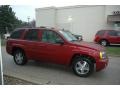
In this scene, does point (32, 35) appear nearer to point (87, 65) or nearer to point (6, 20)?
point (6, 20)

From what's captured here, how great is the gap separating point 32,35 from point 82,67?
2376 mm

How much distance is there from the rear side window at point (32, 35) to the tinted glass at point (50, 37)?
0.34 m

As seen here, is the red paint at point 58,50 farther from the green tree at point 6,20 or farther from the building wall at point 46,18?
the green tree at point 6,20

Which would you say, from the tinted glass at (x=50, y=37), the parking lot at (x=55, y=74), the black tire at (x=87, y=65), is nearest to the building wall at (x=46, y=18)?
the tinted glass at (x=50, y=37)

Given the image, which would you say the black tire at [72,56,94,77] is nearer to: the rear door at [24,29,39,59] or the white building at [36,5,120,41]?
the white building at [36,5,120,41]

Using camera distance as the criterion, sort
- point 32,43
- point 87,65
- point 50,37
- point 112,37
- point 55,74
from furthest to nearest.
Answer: point 112,37
point 32,43
point 50,37
point 55,74
point 87,65

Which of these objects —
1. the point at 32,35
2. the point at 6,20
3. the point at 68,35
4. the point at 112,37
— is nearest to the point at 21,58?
the point at 32,35

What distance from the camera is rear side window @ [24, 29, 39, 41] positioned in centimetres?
760

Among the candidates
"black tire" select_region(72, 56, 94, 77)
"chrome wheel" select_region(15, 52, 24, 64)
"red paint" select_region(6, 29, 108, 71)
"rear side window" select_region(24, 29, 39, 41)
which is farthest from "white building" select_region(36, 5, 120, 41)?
"chrome wheel" select_region(15, 52, 24, 64)

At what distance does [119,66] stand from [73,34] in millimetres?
2347

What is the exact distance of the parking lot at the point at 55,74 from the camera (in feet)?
20.1

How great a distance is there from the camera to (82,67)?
6.55 metres
